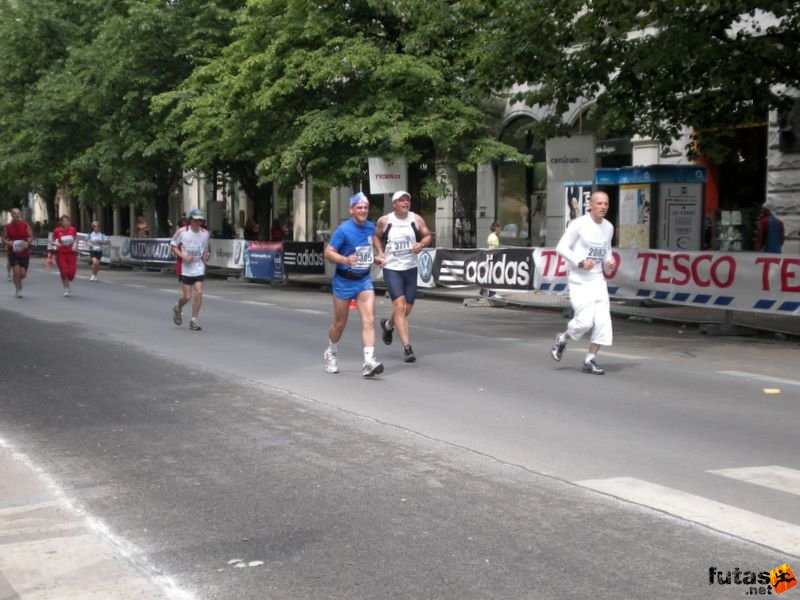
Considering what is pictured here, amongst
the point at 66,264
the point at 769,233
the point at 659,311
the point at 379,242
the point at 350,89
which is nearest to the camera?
the point at 379,242

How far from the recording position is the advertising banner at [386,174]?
24875mm

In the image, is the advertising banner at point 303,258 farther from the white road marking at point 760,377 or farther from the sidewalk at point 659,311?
the white road marking at point 760,377

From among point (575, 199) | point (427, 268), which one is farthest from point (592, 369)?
point (575, 199)

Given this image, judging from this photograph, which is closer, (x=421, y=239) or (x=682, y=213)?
(x=421, y=239)

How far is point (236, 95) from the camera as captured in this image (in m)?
26.7

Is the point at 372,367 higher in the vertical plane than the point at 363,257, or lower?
lower

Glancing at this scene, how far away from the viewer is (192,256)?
54.5 ft

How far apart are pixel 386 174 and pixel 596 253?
14.0 meters

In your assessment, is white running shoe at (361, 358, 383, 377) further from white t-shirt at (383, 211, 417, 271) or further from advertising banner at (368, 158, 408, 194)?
advertising banner at (368, 158, 408, 194)

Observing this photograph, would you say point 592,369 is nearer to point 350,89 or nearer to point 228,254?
point 350,89

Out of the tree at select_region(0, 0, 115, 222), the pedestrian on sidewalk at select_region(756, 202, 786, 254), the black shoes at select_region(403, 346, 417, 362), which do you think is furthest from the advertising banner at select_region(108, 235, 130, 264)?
the black shoes at select_region(403, 346, 417, 362)

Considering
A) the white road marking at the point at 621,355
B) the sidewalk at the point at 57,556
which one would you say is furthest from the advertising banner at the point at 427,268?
the sidewalk at the point at 57,556

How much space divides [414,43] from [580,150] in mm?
4993

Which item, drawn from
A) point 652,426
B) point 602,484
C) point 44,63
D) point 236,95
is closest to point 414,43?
point 236,95
